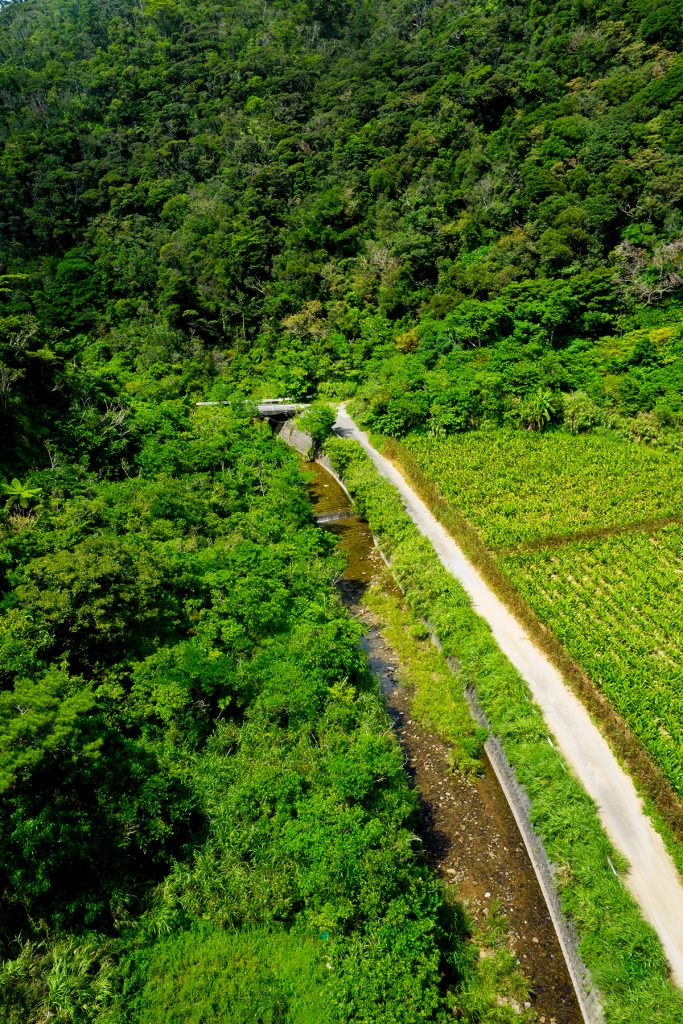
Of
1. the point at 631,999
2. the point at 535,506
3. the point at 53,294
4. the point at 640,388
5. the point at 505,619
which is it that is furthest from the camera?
the point at 53,294

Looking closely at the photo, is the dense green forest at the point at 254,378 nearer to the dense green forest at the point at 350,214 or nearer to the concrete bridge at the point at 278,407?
the dense green forest at the point at 350,214

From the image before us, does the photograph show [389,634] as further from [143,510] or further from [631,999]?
[631,999]

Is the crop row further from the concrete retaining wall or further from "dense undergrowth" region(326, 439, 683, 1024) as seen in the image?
the concrete retaining wall

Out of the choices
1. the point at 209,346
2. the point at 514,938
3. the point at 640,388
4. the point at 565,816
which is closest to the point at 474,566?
the point at 565,816

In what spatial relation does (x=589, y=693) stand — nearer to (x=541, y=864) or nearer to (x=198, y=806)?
(x=541, y=864)

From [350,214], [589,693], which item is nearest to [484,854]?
[589,693]

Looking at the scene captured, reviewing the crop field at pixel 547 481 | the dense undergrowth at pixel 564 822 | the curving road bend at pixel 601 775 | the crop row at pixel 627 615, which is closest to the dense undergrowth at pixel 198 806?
the dense undergrowth at pixel 564 822
